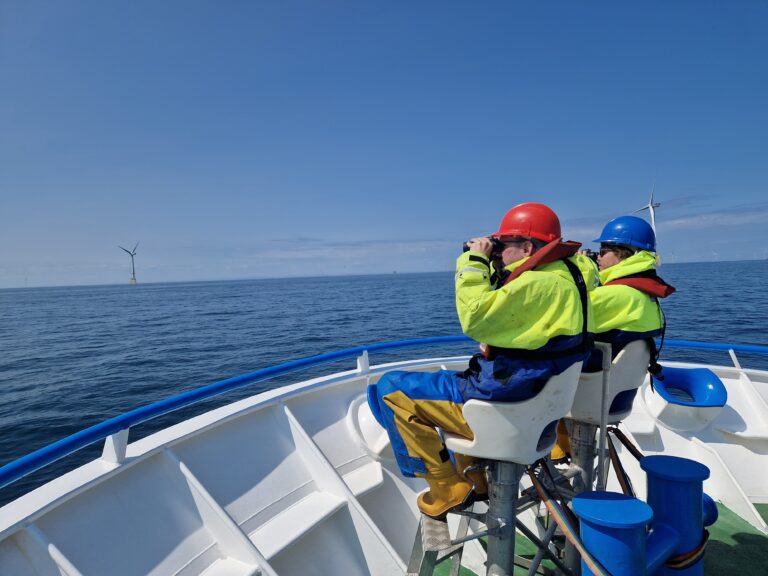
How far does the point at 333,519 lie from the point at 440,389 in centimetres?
176

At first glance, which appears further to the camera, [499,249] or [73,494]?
[73,494]

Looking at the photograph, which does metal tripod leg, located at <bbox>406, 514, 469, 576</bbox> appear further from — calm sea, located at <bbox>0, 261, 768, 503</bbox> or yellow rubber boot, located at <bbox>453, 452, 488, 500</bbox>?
calm sea, located at <bbox>0, 261, 768, 503</bbox>

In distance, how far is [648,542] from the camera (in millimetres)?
2154

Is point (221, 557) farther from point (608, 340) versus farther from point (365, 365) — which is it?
point (608, 340)

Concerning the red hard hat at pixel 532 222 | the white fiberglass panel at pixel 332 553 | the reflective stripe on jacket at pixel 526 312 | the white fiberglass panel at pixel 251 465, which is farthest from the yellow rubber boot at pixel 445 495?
the white fiberglass panel at pixel 251 465

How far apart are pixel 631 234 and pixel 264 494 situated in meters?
3.09

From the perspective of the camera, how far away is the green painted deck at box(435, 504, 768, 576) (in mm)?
3141

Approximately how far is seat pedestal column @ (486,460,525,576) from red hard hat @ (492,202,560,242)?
1117 mm

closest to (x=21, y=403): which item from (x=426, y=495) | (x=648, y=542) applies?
(x=426, y=495)

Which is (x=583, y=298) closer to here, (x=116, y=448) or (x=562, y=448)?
(x=562, y=448)

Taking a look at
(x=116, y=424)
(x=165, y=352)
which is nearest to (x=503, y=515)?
(x=116, y=424)

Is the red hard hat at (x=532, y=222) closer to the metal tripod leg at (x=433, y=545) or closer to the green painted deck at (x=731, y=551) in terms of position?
the metal tripod leg at (x=433, y=545)

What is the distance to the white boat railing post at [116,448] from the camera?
8.52 ft

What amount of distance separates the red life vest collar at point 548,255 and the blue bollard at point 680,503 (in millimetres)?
1339
